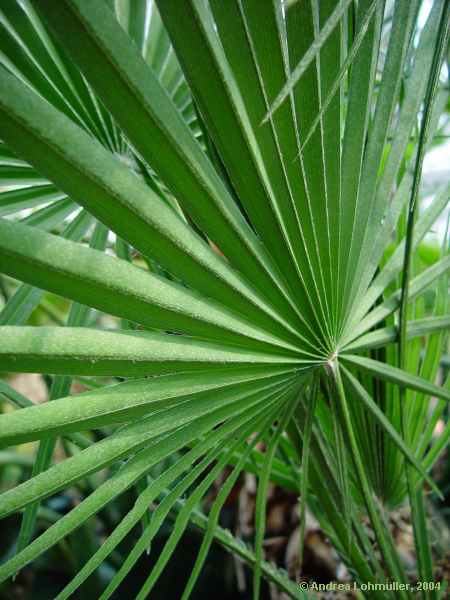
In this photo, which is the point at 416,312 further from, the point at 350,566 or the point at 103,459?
the point at 103,459

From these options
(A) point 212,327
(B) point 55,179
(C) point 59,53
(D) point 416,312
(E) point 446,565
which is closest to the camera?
(B) point 55,179

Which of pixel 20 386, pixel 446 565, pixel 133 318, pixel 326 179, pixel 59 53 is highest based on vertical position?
pixel 59 53

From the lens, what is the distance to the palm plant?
37cm

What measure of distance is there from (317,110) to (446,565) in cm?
96

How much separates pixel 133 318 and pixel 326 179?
0.25 meters

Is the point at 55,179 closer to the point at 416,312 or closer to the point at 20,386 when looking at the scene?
the point at 416,312

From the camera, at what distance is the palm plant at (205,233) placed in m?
0.37

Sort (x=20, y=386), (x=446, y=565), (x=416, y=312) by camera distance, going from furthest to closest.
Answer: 1. (x=20, y=386)
2. (x=446, y=565)
3. (x=416, y=312)

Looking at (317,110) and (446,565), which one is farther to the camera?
(446,565)

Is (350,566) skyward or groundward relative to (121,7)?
groundward

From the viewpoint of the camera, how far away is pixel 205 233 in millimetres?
509

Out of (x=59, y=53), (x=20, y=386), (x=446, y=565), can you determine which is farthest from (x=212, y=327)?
(x=20, y=386)

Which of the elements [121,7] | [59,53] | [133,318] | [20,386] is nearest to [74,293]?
[133,318]

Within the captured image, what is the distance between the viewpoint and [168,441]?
53 cm
